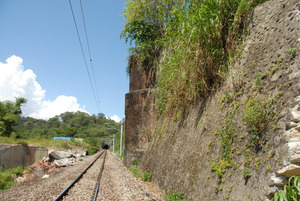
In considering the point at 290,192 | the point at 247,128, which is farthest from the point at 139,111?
the point at 290,192

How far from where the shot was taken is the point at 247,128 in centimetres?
327

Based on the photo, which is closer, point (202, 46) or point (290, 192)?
point (290, 192)

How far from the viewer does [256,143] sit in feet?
9.79

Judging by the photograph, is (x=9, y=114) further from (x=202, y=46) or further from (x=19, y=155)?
(x=202, y=46)

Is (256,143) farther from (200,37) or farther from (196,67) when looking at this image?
(200,37)

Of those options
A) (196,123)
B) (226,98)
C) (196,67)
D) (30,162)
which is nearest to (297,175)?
(226,98)

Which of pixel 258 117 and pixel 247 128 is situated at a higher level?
pixel 258 117

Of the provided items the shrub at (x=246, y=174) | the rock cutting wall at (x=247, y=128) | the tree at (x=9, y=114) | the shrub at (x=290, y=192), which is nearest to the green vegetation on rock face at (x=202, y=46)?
the rock cutting wall at (x=247, y=128)

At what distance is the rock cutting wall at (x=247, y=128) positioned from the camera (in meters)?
2.57

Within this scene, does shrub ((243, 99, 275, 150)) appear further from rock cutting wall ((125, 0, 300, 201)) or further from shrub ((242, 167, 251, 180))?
shrub ((242, 167, 251, 180))

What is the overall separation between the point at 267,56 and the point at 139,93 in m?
8.12

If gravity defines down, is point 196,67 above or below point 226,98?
above

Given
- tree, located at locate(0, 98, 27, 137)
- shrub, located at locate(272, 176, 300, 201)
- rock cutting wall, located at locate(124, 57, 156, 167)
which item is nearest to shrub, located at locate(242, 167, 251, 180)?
shrub, located at locate(272, 176, 300, 201)

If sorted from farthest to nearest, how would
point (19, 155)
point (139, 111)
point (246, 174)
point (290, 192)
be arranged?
point (19, 155) < point (139, 111) < point (246, 174) < point (290, 192)
